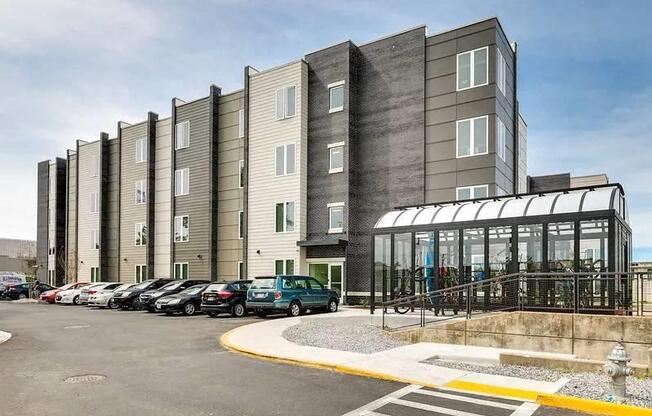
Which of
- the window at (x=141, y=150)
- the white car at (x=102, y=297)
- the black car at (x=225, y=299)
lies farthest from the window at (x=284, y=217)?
the window at (x=141, y=150)

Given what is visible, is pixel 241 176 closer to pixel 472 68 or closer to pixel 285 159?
pixel 285 159

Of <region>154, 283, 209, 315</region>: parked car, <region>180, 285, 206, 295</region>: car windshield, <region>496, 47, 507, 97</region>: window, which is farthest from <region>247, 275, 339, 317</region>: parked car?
<region>496, 47, 507, 97</region>: window

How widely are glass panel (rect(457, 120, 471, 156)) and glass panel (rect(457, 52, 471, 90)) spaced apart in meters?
1.83

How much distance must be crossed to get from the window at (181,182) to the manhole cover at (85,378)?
27.8m

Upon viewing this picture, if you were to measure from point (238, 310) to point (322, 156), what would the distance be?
36.3 ft

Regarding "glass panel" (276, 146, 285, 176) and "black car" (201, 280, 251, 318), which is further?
"glass panel" (276, 146, 285, 176)

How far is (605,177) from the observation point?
41656mm

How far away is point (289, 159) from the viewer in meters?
30.6

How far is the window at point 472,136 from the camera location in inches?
945

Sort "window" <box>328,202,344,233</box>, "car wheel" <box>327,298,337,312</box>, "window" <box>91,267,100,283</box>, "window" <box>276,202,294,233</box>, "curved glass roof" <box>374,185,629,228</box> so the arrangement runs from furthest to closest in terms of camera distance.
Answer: "window" <box>91,267,100,283</box> → "window" <box>276,202,294,233</box> → "window" <box>328,202,344,233</box> → "car wheel" <box>327,298,337,312</box> → "curved glass roof" <box>374,185,629,228</box>

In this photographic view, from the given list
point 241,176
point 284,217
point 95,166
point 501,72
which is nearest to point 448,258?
point 501,72

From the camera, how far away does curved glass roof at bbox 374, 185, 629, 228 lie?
1494 cm

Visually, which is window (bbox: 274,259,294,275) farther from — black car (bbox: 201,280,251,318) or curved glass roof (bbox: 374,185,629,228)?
curved glass roof (bbox: 374,185,629,228)

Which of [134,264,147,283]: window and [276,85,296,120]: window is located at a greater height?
[276,85,296,120]: window
